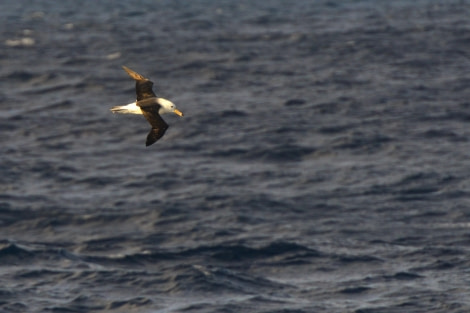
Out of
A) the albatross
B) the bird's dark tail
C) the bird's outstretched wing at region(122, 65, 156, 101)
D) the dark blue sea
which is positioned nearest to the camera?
the bird's dark tail

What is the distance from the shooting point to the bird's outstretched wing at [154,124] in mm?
22734

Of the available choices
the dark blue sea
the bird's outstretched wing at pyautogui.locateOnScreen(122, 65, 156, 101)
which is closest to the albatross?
the bird's outstretched wing at pyautogui.locateOnScreen(122, 65, 156, 101)

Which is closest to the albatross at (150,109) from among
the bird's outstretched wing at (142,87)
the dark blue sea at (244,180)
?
the bird's outstretched wing at (142,87)

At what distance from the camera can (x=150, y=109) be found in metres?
24.0

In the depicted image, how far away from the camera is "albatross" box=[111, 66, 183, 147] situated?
22.9 metres

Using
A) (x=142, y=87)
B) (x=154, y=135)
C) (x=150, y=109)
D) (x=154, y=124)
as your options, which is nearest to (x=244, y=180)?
(x=142, y=87)

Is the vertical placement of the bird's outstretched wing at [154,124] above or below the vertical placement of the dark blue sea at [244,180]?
above

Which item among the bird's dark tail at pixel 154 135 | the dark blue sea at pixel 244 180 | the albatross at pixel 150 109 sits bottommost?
the dark blue sea at pixel 244 180

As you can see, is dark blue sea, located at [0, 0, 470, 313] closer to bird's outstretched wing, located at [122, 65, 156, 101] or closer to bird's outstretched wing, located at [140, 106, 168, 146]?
bird's outstretched wing, located at [122, 65, 156, 101]

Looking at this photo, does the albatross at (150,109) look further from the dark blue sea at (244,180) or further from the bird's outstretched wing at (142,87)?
the dark blue sea at (244,180)

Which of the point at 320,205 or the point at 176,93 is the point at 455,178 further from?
the point at 176,93

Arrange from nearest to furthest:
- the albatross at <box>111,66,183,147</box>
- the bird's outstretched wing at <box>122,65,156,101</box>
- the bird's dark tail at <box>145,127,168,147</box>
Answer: the bird's dark tail at <box>145,127,168,147</box>, the albatross at <box>111,66,183,147</box>, the bird's outstretched wing at <box>122,65,156,101</box>

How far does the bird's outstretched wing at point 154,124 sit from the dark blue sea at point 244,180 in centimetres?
1527

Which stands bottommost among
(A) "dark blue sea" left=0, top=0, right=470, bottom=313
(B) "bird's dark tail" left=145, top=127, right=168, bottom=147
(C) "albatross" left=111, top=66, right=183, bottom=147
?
(A) "dark blue sea" left=0, top=0, right=470, bottom=313
